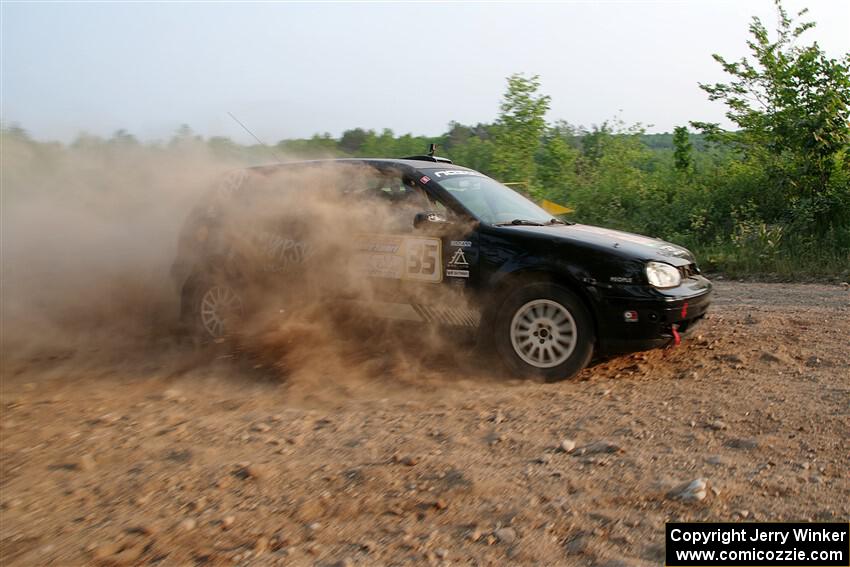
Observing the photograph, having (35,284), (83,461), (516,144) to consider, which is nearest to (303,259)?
(83,461)

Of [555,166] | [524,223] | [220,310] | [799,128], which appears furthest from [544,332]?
[555,166]

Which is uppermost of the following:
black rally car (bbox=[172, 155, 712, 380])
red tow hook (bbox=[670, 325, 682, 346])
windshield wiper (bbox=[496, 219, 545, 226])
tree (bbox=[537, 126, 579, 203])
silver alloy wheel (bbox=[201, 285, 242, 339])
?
tree (bbox=[537, 126, 579, 203])

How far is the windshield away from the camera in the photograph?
18.9 feet

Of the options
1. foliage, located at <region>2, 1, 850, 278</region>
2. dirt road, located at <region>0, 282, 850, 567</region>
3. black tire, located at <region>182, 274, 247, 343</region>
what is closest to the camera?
dirt road, located at <region>0, 282, 850, 567</region>

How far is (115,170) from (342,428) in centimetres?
722

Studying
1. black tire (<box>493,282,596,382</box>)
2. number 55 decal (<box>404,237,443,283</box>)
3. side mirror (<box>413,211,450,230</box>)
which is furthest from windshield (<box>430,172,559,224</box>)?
black tire (<box>493,282,596,382</box>)

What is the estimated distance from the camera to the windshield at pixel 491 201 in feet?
18.9

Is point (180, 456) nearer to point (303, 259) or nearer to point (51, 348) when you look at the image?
point (303, 259)

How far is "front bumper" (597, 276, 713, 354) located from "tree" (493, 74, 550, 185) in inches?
461

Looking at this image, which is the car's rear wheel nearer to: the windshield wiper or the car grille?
the windshield wiper

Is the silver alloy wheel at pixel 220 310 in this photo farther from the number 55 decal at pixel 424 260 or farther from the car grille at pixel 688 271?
the car grille at pixel 688 271

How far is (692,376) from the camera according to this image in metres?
5.09

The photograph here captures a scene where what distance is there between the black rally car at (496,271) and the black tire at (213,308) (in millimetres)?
17

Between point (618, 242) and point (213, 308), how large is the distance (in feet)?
12.2
